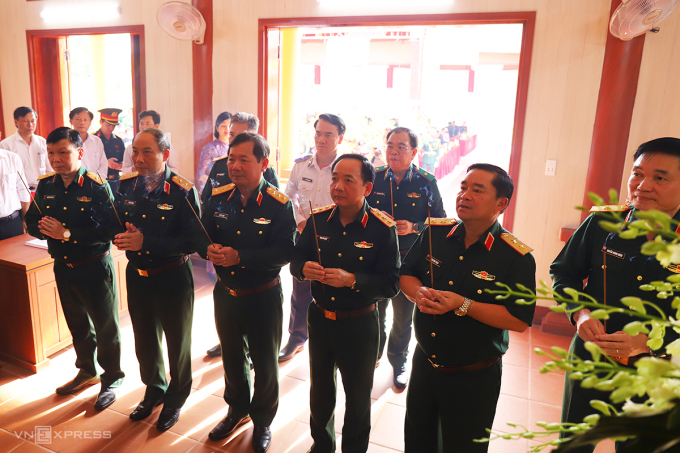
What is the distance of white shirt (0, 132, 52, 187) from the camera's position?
4.82 m

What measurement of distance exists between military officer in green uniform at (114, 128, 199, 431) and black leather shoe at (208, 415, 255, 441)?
30 cm

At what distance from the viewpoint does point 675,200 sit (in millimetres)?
1649

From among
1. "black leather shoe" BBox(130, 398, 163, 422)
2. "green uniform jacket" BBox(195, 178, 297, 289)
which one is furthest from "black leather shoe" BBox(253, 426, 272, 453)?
"green uniform jacket" BBox(195, 178, 297, 289)

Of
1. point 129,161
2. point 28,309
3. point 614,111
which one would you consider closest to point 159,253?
point 28,309

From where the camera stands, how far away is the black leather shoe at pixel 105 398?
2.85 meters

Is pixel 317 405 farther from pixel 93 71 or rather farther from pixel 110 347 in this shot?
pixel 93 71

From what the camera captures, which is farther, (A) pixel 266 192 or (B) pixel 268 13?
(B) pixel 268 13

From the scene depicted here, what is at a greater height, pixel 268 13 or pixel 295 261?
pixel 268 13

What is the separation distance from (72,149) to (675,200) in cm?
304

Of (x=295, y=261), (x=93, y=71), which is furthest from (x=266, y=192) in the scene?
(x=93, y=71)

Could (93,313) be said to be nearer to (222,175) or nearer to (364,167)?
(222,175)

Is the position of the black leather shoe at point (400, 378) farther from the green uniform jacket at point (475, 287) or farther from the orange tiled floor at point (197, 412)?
the green uniform jacket at point (475, 287)

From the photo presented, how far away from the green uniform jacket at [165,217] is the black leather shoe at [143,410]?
884mm

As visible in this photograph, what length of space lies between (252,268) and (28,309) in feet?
6.40
